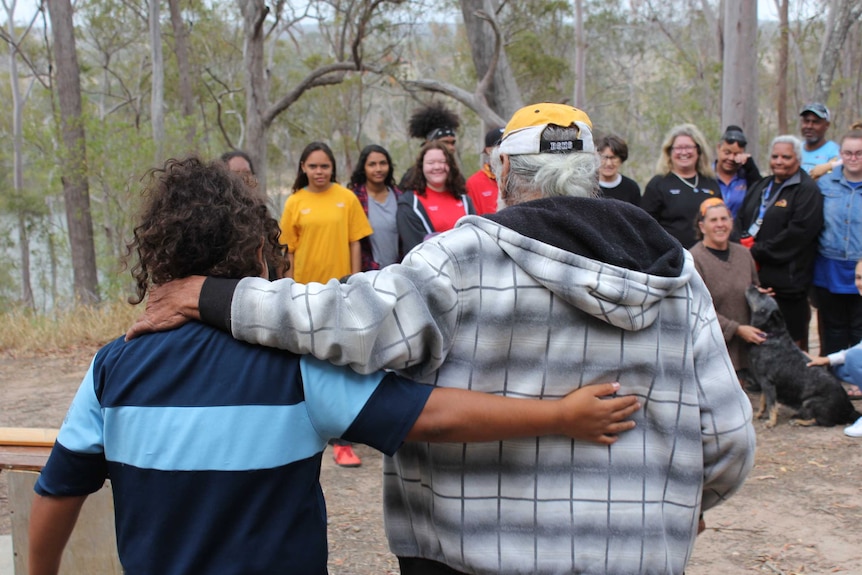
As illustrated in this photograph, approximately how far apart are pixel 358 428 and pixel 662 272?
67 cm

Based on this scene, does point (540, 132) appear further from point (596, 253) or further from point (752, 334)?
point (752, 334)

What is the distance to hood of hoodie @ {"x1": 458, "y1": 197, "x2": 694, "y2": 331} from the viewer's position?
1.69 metres

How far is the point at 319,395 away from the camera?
1.64 metres

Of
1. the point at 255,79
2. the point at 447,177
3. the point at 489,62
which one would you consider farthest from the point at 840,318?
the point at 255,79

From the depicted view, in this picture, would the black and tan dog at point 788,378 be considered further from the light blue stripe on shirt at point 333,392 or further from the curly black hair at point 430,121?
the light blue stripe on shirt at point 333,392

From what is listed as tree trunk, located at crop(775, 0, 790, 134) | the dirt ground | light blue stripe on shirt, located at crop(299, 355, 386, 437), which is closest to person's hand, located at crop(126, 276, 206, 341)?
light blue stripe on shirt, located at crop(299, 355, 386, 437)

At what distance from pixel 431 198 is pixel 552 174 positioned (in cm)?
385

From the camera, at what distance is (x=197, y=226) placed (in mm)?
1703

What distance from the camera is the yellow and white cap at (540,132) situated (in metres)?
1.91

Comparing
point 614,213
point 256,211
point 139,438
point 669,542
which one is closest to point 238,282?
point 256,211

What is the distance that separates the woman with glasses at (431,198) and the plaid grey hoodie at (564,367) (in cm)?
375

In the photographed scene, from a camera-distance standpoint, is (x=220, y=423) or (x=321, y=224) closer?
(x=220, y=423)

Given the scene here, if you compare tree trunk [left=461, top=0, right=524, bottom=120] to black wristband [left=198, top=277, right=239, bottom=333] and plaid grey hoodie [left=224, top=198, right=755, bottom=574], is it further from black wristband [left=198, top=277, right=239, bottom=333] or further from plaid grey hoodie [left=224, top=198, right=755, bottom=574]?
black wristband [left=198, top=277, right=239, bottom=333]

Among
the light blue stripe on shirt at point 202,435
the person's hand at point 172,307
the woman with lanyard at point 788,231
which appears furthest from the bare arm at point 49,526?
the woman with lanyard at point 788,231
